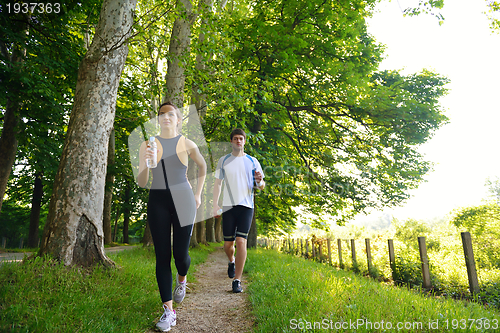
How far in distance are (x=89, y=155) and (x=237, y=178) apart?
2180mm

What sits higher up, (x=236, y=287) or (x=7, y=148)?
(x=7, y=148)

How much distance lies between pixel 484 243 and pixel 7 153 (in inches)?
587

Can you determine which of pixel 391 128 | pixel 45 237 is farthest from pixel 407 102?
pixel 45 237

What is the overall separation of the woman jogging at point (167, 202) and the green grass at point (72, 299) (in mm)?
436

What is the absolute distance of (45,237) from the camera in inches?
150

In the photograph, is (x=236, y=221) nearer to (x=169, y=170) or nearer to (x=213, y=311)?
(x=213, y=311)

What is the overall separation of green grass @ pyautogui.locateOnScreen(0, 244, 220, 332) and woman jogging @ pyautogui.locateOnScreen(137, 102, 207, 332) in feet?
1.43

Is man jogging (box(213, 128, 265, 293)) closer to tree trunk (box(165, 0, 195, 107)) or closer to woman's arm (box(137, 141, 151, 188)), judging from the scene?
woman's arm (box(137, 141, 151, 188))

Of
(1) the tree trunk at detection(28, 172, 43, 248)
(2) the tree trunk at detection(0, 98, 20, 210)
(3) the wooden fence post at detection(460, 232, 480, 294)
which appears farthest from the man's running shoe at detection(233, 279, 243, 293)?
(1) the tree trunk at detection(28, 172, 43, 248)

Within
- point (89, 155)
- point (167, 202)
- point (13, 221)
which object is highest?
point (89, 155)

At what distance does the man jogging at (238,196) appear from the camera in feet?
14.1

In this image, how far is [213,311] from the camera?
3514 millimetres

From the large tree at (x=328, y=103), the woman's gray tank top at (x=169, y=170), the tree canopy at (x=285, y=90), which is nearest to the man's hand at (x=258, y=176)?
the woman's gray tank top at (x=169, y=170)

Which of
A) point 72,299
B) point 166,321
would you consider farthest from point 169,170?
point 72,299
